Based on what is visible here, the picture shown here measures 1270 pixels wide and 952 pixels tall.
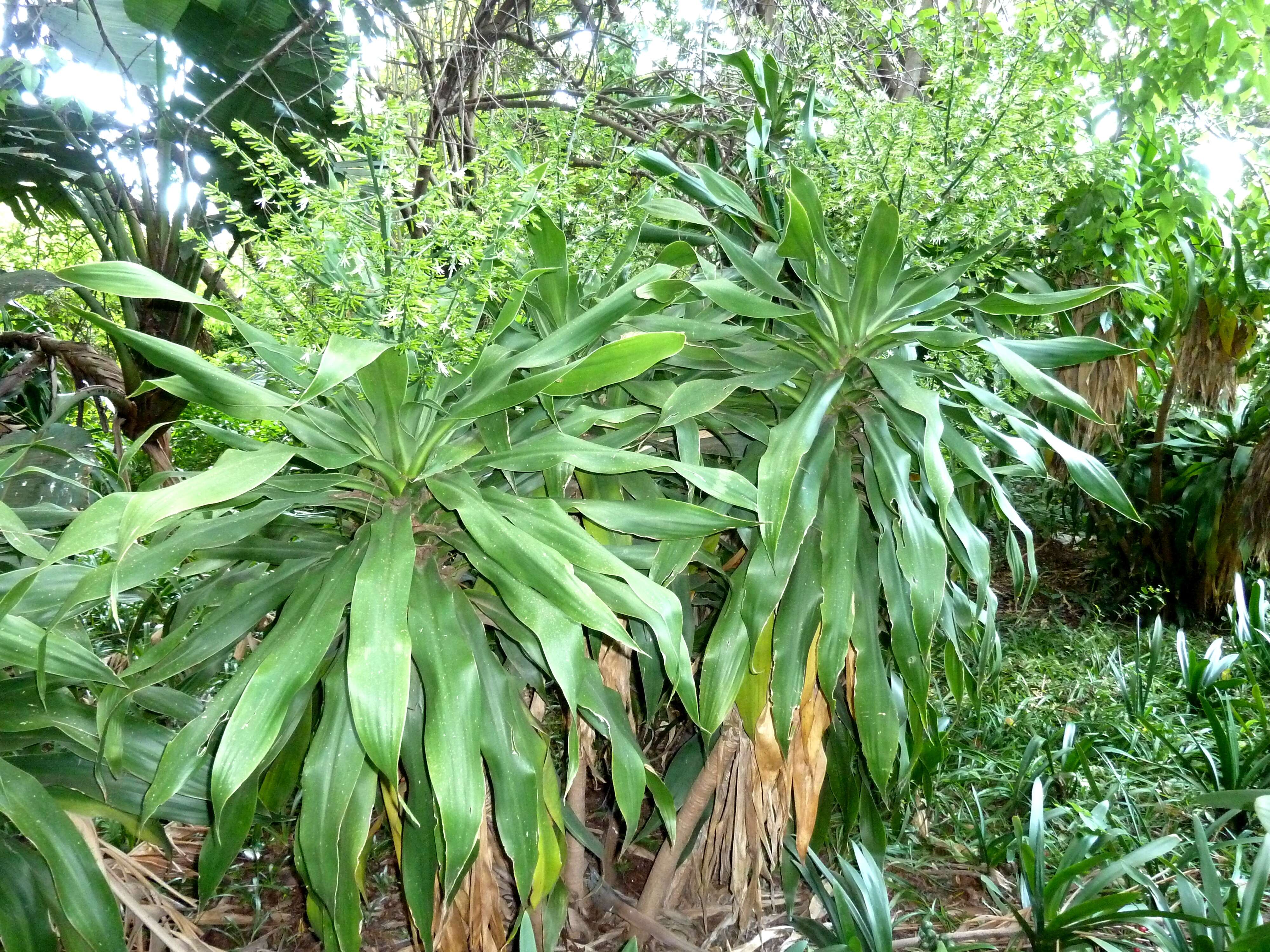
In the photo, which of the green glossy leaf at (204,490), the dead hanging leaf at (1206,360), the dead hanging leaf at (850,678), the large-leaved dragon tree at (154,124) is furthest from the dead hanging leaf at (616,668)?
the dead hanging leaf at (1206,360)

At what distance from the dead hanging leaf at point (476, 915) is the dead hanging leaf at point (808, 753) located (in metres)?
0.62

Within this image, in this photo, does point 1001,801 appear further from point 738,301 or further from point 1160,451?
point 1160,451

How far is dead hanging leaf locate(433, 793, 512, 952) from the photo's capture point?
1.51m

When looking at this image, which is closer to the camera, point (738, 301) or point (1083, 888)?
point (738, 301)

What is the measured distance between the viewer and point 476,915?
154cm

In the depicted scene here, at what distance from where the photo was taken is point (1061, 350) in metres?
1.49

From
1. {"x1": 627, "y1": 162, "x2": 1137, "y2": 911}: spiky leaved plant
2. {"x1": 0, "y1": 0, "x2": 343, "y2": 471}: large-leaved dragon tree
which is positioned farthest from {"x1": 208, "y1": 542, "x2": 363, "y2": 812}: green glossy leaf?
{"x1": 0, "y1": 0, "x2": 343, "y2": 471}: large-leaved dragon tree

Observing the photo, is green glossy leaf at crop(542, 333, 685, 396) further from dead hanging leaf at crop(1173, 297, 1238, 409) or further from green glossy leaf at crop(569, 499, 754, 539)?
dead hanging leaf at crop(1173, 297, 1238, 409)

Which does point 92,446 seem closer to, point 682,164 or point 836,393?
point 682,164

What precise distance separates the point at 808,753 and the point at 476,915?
71 centimetres

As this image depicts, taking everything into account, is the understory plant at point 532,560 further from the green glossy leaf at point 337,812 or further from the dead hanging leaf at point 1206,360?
the dead hanging leaf at point 1206,360

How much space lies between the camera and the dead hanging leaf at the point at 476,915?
1513mm

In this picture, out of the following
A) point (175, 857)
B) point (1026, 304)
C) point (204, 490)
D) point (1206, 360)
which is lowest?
point (175, 857)

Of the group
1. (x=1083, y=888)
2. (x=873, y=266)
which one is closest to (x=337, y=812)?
(x=873, y=266)
